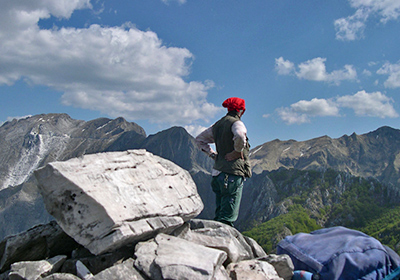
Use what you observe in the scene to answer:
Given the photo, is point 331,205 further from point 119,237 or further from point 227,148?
point 119,237

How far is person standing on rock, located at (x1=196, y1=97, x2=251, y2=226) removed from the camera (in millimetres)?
8680

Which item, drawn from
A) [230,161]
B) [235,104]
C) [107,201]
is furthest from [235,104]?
[107,201]

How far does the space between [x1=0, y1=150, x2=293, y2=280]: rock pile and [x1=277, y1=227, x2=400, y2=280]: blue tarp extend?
0.56 metres

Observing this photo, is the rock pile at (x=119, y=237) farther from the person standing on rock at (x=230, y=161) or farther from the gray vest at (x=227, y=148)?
the gray vest at (x=227, y=148)

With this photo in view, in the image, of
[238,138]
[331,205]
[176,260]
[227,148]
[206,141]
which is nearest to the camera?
[176,260]

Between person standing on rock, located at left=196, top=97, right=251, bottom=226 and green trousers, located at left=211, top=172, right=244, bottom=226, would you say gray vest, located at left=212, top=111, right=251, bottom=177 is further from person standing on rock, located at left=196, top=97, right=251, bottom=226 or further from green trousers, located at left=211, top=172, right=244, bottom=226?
green trousers, located at left=211, top=172, right=244, bottom=226

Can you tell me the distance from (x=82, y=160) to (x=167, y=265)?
3.24 meters

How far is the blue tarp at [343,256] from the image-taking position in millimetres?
5965

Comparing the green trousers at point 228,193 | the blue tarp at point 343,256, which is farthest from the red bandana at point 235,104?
the blue tarp at point 343,256

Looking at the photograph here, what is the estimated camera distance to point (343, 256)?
6.20 metres

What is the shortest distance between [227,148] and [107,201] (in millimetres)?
3907

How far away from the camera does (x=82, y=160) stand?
7.10 m

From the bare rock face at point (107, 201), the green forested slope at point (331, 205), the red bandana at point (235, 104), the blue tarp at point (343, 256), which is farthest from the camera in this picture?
the green forested slope at point (331, 205)

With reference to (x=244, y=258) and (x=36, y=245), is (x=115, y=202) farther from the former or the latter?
(x=244, y=258)
